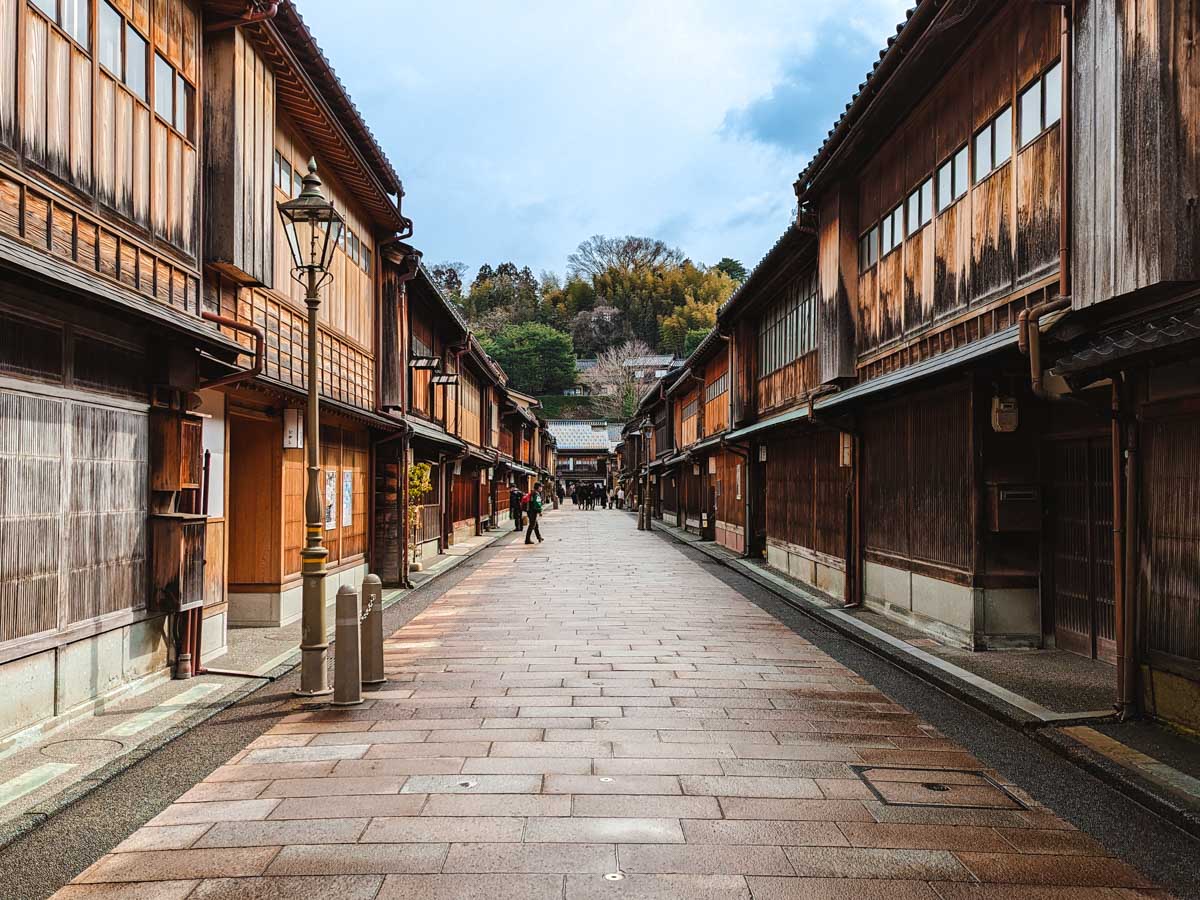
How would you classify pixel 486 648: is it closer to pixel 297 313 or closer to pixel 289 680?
pixel 289 680

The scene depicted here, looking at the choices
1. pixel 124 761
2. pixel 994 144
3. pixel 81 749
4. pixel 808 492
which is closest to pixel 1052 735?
pixel 994 144

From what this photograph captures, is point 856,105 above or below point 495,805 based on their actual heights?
above

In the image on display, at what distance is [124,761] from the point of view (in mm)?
6637

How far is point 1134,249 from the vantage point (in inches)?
282

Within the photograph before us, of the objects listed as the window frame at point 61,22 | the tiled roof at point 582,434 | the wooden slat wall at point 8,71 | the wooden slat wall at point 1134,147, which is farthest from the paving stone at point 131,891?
the tiled roof at point 582,434

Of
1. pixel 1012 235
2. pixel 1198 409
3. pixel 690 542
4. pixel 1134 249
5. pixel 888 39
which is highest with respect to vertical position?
pixel 888 39

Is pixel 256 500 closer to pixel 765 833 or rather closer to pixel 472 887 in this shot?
pixel 472 887

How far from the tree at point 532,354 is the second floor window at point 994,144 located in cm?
8356

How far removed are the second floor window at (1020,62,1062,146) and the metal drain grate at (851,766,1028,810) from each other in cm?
678

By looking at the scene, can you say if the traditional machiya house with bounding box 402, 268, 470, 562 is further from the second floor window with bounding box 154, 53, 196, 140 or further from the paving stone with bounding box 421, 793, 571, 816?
the paving stone with bounding box 421, 793, 571, 816

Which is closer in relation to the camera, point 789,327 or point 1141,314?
point 1141,314

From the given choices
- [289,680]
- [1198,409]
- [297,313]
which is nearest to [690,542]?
[297,313]

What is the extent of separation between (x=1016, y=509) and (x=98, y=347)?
33.6 ft

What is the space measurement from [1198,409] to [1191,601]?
157 cm
